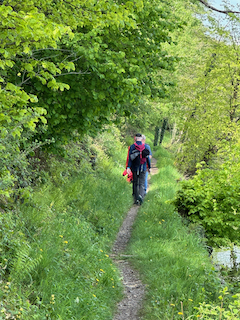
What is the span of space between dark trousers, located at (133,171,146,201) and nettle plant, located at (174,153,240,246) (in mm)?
1615

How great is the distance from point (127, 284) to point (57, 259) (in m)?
1.55

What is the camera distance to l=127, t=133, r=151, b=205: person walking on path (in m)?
10.2

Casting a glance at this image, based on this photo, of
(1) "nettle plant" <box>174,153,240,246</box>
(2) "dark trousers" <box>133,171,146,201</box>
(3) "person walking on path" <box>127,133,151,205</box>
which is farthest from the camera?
(2) "dark trousers" <box>133,171,146,201</box>

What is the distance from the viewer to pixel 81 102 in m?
7.23

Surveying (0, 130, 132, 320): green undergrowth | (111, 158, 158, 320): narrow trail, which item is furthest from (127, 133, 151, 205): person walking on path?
(111, 158, 158, 320): narrow trail

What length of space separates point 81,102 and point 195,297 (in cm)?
424

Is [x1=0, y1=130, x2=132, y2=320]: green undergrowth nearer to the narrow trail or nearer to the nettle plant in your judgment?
the narrow trail

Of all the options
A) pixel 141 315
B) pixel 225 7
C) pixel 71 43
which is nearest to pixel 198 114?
pixel 225 7

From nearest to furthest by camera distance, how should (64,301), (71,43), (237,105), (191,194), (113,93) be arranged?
(64,301)
(71,43)
(113,93)
(191,194)
(237,105)

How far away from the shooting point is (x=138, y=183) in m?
10.8

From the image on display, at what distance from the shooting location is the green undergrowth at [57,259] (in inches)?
154

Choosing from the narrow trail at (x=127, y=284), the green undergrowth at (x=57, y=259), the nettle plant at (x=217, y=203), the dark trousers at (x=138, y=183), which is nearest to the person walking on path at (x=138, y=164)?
the dark trousers at (x=138, y=183)

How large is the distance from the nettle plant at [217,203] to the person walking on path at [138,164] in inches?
63.2

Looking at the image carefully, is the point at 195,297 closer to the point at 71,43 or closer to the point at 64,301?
the point at 64,301
